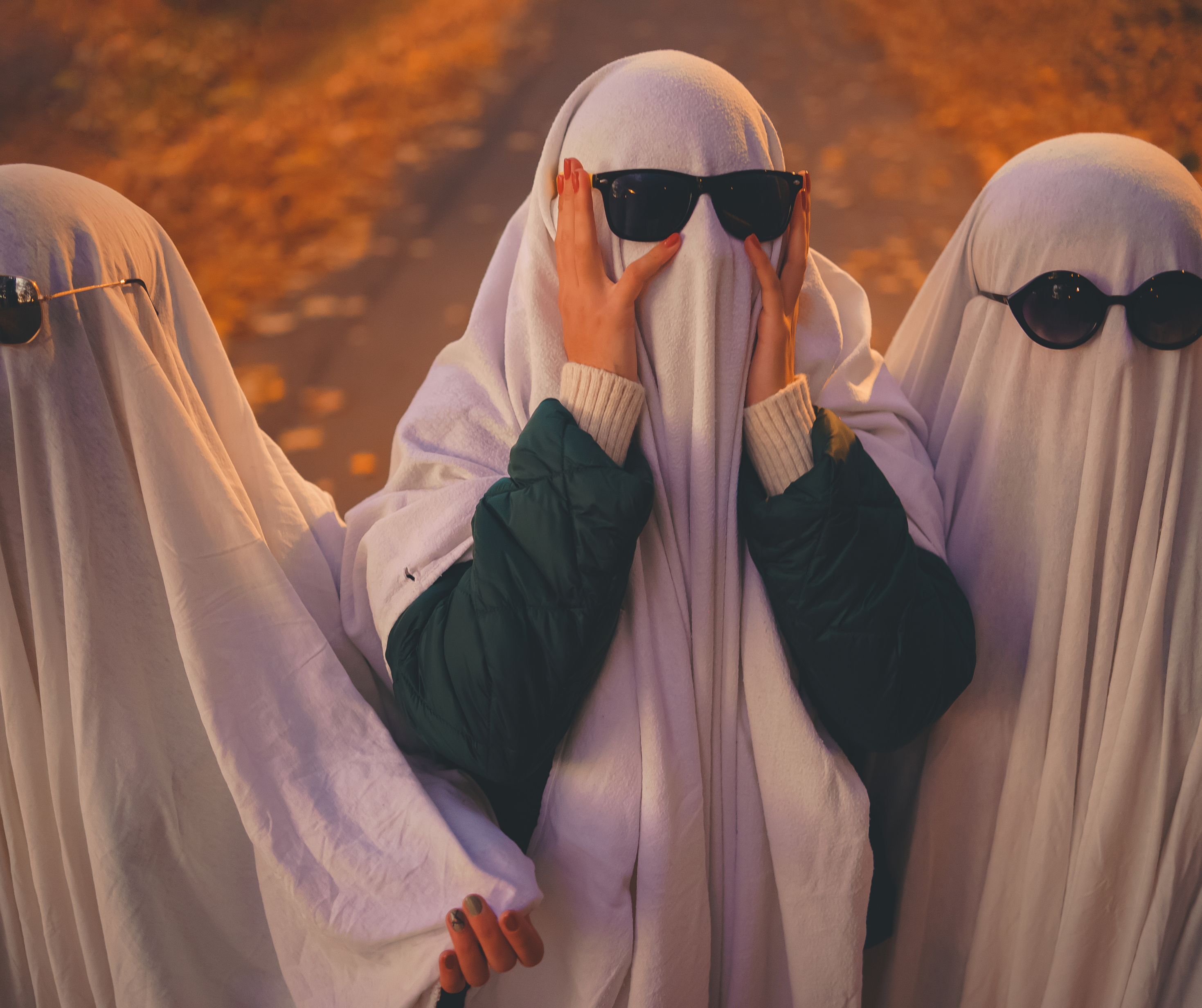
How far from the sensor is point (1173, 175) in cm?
90

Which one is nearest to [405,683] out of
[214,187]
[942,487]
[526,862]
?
[526,862]

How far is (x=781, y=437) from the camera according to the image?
0.83 m

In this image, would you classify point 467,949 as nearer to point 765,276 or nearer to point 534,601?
point 534,601

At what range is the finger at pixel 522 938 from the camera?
0.71 meters

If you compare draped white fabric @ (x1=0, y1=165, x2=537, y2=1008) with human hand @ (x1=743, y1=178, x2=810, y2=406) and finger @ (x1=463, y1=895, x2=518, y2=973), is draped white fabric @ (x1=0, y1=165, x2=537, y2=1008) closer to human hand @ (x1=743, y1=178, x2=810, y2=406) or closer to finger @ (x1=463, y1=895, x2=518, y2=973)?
finger @ (x1=463, y1=895, x2=518, y2=973)

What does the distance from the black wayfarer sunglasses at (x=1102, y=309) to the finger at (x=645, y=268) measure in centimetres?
47

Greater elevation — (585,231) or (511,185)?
(511,185)

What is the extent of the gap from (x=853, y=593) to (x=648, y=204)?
0.48 metres

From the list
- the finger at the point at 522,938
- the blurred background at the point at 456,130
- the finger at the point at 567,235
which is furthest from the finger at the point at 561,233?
the blurred background at the point at 456,130

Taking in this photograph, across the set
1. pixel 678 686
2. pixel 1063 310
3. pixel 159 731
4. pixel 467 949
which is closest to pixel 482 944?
pixel 467 949

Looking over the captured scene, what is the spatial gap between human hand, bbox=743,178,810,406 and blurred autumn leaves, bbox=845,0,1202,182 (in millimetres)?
1118

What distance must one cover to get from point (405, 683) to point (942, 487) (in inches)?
30.6

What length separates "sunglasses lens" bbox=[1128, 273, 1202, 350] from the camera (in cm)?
86

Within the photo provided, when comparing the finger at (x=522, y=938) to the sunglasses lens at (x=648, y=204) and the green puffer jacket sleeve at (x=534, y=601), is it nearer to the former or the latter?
the green puffer jacket sleeve at (x=534, y=601)
